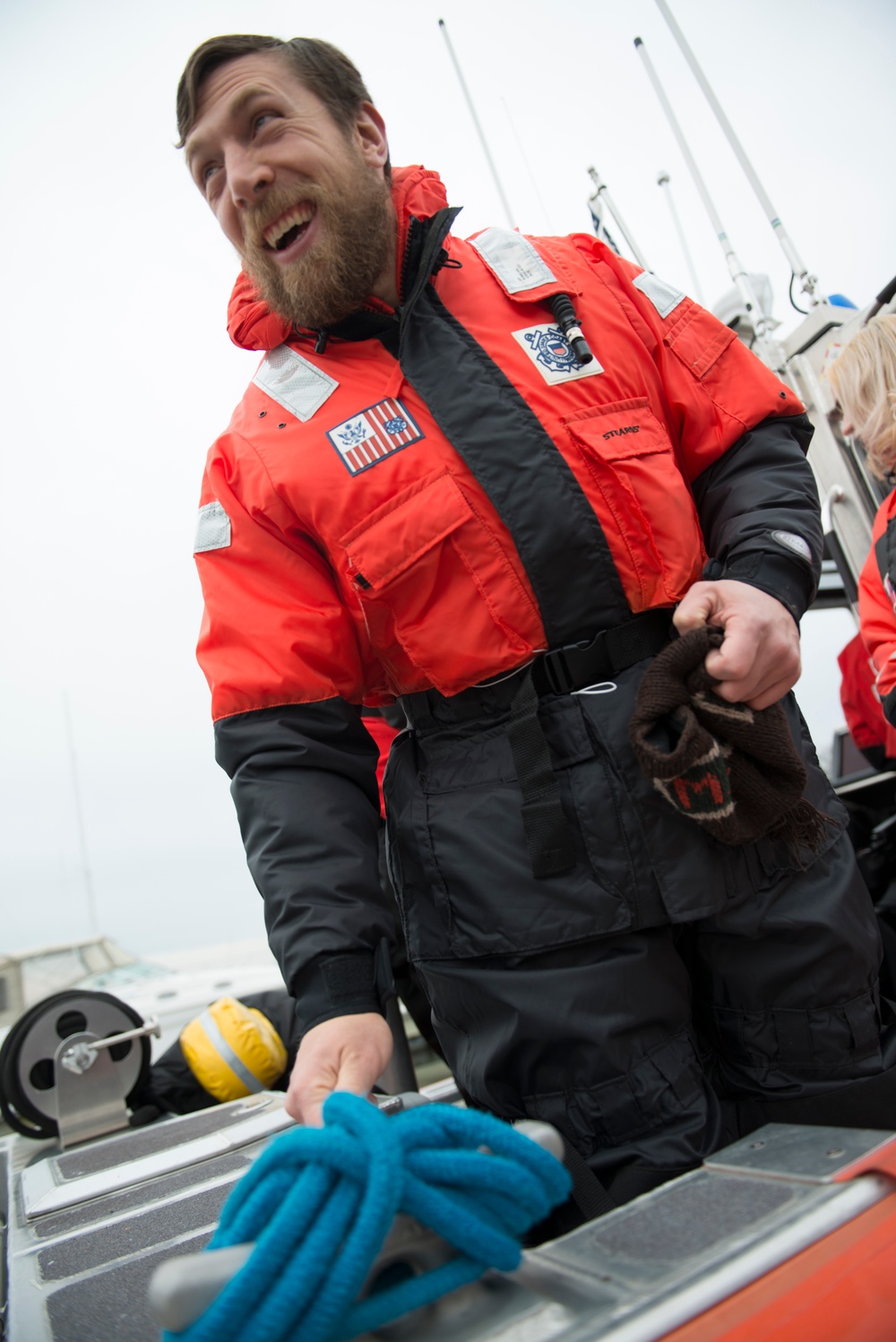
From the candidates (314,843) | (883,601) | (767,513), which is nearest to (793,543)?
(767,513)

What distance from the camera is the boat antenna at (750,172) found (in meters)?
3.37

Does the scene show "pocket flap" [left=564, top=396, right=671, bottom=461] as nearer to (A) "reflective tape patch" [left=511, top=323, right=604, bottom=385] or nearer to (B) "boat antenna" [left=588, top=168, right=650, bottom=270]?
(A) "reflective tape patch" [left=511, top=323, right=604, bottom=385]

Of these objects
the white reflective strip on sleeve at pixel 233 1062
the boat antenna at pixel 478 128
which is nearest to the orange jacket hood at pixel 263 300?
the white reflective strip on sleeve at pixel 233 1062

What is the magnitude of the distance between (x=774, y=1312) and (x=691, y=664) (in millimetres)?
665

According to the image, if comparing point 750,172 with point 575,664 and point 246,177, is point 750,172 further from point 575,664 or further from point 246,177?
point 575,664

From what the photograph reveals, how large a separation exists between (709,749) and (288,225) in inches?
43.5

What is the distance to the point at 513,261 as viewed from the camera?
140cm

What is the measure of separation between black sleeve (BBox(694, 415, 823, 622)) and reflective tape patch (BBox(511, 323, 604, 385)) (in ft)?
0.90

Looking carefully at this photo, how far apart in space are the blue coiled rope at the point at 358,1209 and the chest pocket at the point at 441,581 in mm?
679

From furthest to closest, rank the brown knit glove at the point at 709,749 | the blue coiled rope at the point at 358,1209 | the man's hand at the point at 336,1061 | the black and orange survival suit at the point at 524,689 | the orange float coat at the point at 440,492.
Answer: the orange float coat at the point at 440,492
the black and orange survival suit at the point at 524,689
the brown knit glove at the point at 709,749
the man's hand at the point at 336,1061
the blue coiled rope at the point at 358,1209

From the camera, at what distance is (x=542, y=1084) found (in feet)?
3.61

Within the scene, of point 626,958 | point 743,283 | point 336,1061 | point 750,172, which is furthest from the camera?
point 750,172

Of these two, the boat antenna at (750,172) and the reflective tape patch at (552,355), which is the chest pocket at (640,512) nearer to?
the reflective tape patch at (552,355)

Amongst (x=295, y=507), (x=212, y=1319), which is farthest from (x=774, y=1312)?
(x=295, y=507)
